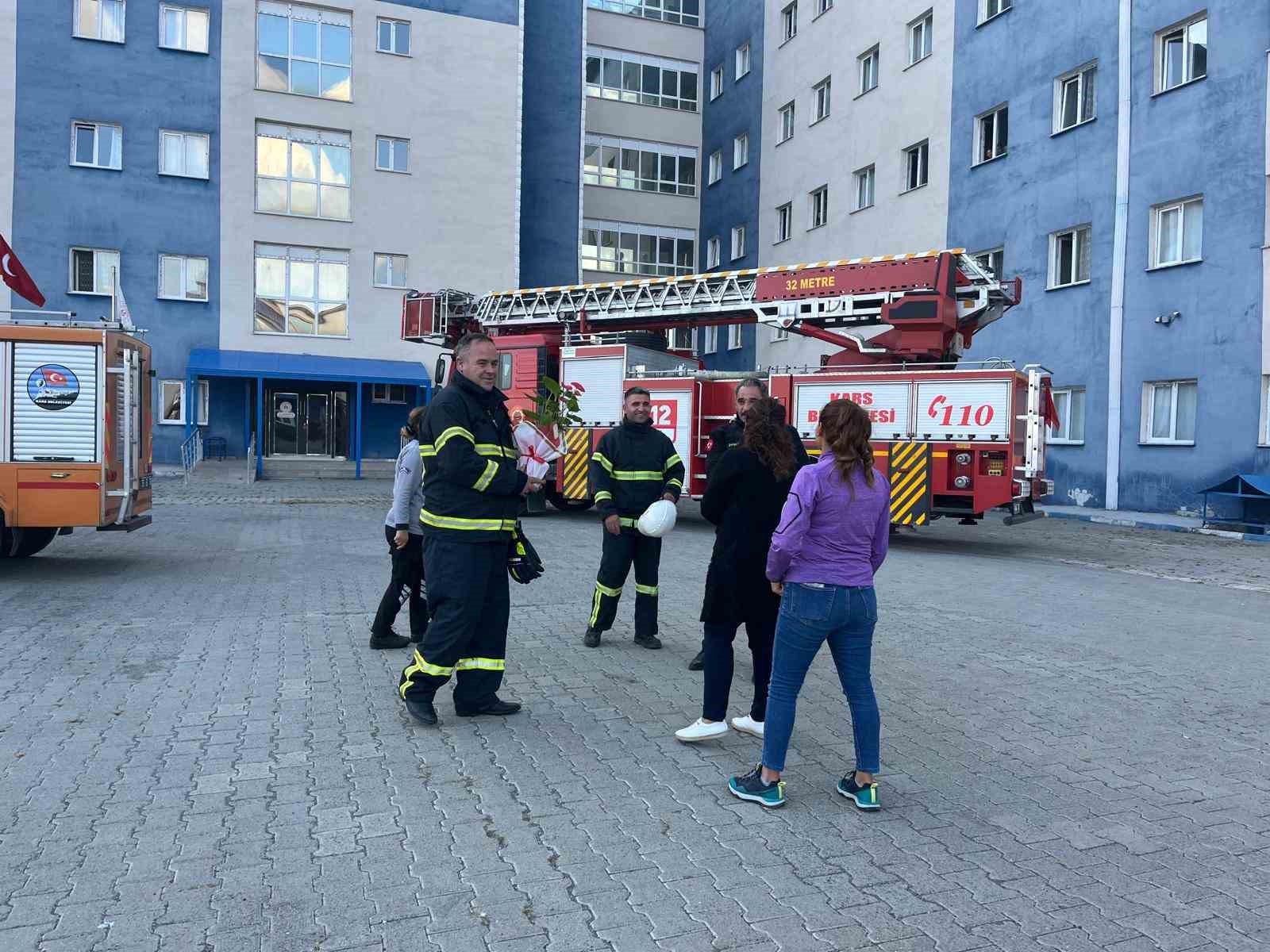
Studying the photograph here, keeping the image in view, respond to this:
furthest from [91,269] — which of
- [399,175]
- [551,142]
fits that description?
[551,142]

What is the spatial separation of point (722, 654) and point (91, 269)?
27565 mm

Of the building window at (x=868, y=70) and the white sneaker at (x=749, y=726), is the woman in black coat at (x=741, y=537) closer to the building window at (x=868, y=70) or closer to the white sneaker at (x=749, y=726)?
the white sneaker at (x=749, y=726)

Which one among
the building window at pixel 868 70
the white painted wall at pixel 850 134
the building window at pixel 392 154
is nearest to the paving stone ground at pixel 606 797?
the white painted wall at pixel 850 134

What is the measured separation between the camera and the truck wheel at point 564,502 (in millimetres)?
17172

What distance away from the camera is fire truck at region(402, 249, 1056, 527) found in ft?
43.6

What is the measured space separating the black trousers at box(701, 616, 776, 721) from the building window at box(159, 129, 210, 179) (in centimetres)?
2756

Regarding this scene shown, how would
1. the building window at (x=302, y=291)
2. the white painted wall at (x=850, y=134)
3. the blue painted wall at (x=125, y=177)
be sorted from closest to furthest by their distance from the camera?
the white painted wall at (x=850, y=134)
the blue painted wall at (x=125, y=177)
the building window at (x=302, y=291)

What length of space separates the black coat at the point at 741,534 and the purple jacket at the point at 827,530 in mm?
666

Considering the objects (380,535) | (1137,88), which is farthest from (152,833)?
(1137,88)

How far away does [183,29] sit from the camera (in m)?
27.8

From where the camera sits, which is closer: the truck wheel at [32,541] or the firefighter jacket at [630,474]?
the firefighter jacket at [630,474]

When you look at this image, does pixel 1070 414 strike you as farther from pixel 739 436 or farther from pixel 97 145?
pixel 97 145

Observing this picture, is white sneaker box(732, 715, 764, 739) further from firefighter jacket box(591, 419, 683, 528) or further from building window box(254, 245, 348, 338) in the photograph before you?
building window box(254, 245, 348, 338)

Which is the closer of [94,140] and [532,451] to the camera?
[532,451]
